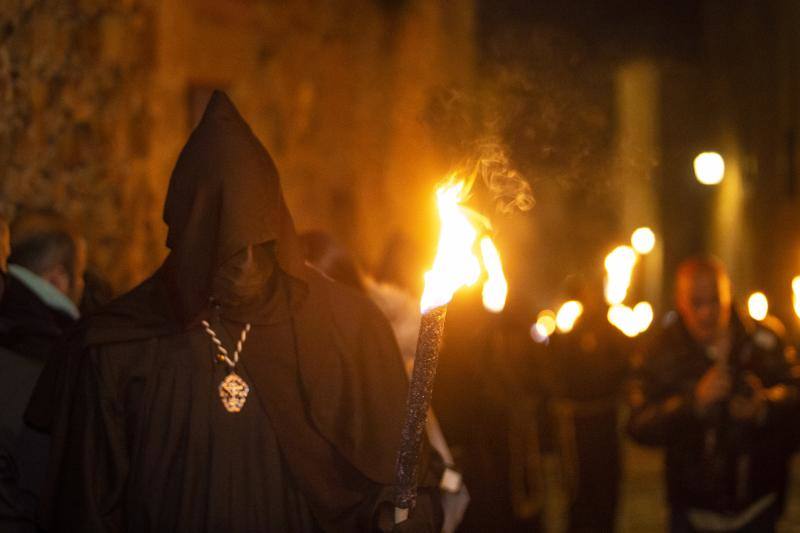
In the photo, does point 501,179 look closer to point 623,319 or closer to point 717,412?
point 717,412

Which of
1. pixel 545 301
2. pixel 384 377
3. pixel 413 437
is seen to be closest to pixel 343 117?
pixel 384 377

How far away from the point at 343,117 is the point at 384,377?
13.2 metres

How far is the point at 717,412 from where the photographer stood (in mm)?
6492

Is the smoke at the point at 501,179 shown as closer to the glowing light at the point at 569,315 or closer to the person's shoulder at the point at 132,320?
the person's shoulder at the point at 132,320

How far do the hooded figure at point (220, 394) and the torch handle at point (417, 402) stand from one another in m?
0.49

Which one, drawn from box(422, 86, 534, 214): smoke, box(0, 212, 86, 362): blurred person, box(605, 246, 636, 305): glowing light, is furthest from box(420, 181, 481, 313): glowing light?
box(605, 246, 636, 305): glowing light

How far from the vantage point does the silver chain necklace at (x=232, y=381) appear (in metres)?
4.65

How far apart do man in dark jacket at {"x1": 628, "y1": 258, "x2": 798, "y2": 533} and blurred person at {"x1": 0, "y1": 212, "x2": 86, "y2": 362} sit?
2877mm

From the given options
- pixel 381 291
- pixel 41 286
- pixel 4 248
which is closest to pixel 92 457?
pixel 41 286

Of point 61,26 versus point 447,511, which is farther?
point 61,26

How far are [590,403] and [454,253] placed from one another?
6851 mm

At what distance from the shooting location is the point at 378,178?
752 inches

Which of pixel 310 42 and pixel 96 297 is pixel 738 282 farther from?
pixel 96 297

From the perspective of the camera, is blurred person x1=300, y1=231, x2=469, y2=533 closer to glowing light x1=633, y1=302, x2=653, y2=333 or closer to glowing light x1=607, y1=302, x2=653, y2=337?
glowing light x1=607, y1=302, x2=653, y2=337
